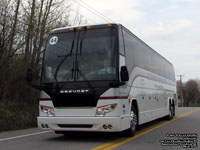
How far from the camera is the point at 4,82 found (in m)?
15.8

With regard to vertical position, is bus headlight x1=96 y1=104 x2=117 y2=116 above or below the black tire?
above

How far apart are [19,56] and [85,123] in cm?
901

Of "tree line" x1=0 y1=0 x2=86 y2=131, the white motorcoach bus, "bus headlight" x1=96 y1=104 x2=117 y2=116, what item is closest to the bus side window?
the white motorcoach bus

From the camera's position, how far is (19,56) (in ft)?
52.3

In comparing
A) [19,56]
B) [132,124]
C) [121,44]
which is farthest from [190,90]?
[121,44]

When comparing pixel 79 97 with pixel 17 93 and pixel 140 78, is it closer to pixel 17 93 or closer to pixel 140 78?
pixel 140 78

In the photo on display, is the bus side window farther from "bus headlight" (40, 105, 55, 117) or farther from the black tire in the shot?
"bus headlight" (40, 105, 55, 117)

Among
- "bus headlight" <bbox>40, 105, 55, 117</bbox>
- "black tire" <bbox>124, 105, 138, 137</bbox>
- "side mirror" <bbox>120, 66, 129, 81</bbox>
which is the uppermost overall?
"side mirror" <bbox>120, 66, 129, 81</bbox>

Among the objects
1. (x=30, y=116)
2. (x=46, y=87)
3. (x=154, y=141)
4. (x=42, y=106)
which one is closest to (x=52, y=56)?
(x=46, y=87)

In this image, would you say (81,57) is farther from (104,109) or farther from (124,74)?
(104,109)

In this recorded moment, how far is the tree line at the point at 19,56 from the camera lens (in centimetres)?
1455

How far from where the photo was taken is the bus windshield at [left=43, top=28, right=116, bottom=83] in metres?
8.44

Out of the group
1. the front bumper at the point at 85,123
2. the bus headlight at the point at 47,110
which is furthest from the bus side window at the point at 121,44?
the bus headlight at the point at 47,110

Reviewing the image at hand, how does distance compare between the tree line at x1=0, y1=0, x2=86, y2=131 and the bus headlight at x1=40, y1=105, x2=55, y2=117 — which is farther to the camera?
the tree line at x1=0, y1=0, x2=86, y2=131
